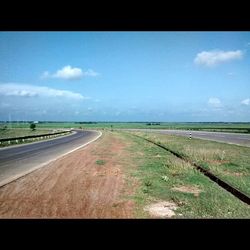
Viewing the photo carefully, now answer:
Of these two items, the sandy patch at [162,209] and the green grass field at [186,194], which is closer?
the sandy patch at [162,209]

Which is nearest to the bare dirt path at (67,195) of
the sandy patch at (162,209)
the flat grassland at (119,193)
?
the flat grassland at (119,193)

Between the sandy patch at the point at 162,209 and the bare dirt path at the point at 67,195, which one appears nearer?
the sandy patch at the point at 162,209

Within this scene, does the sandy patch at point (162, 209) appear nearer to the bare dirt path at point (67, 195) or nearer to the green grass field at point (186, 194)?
the green grass field at point (186, 194)

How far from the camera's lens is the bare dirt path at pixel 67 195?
8016 millimetres

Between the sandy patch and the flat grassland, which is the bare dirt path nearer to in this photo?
the flat grassland

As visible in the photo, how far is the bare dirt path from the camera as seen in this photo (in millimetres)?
8016

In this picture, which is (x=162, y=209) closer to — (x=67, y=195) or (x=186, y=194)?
(x=186, y=194)

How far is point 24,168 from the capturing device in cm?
1574
